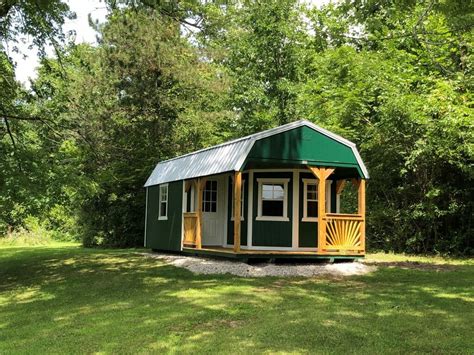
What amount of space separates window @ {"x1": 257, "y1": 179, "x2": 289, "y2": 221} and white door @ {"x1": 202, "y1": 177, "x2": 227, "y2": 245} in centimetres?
210

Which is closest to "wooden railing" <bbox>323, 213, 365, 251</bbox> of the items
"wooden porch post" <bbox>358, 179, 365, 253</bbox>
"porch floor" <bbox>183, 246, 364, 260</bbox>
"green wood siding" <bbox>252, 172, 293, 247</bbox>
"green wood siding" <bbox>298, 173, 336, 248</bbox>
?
"wooden porch post" <bbox>358, 179, 365, 253</bbox>

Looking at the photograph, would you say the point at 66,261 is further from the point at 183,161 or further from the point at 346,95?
the point at 346,95

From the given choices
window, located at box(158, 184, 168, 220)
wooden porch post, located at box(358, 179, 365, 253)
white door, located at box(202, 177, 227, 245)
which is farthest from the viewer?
window, located at box(158, 184, 168, 220)

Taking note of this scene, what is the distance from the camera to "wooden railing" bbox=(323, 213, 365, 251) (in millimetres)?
12695

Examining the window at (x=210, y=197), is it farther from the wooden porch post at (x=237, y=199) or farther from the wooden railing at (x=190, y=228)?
the wooden porch post at (x=237, y=199)

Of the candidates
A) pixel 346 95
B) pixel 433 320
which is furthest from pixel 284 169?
pixel 433 320

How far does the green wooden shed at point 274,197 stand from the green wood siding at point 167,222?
95mm

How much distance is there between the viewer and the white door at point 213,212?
15320 millimetres

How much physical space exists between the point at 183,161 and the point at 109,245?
841 centimetres

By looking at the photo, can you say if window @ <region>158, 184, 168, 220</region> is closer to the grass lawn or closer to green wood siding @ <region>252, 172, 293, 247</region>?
green wood siding @ <region>252, 172, 293, 247</region>

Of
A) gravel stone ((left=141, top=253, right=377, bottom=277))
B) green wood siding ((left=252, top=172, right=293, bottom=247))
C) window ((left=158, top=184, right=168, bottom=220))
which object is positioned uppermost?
window ((left=158, top=184, right=168, bottom=220))

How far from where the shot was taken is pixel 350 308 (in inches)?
291

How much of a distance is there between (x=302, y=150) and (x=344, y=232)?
2.35m

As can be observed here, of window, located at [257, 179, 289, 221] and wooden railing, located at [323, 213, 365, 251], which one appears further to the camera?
window, located at [257, 179, 289, 221]
